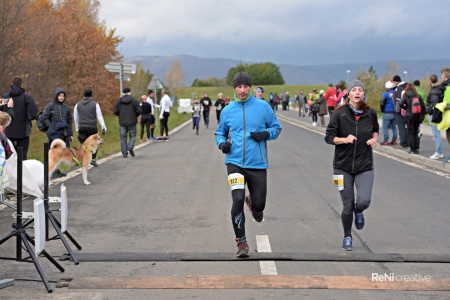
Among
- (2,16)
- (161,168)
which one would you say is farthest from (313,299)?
(2,16)

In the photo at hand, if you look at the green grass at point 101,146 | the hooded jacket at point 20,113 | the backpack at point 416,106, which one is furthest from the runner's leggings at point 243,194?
the backpack at point 416,106

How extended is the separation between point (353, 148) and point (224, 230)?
2080mm

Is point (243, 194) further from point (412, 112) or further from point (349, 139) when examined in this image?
point (412, 112)

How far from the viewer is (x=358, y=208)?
27.0 feet

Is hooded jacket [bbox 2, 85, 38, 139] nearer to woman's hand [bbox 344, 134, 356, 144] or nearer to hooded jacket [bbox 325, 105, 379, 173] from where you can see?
hooded jacket [bbox 325, 105, 379, 173]

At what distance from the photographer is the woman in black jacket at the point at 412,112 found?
744 inches

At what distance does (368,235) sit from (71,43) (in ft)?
133

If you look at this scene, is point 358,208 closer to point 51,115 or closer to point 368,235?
point 368,235

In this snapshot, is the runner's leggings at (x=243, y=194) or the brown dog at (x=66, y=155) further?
the brown dog at (x=66, y=155)

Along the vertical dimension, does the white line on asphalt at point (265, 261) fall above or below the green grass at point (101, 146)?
above

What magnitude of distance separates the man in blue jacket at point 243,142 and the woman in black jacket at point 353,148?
30.9 inches

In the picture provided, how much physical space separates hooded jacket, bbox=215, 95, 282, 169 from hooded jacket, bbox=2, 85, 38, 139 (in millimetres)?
7028

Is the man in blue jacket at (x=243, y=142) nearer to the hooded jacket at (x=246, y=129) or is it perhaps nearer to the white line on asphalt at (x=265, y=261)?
the hooded jacket at (x=246, y=129)

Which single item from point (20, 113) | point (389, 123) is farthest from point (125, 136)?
point (389, 123)
